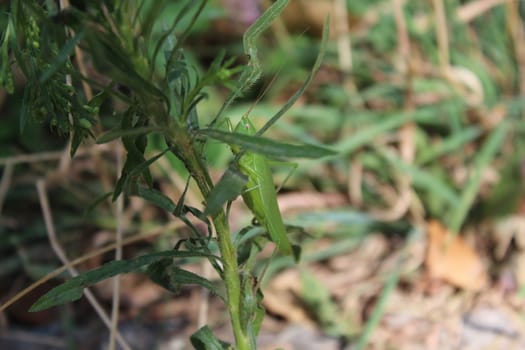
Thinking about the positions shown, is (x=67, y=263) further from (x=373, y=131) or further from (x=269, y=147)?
(x=373, y=131)

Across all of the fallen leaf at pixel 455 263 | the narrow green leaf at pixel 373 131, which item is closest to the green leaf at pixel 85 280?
the fallen leaf at pixel 455 263

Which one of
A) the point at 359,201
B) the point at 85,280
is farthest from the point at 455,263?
the point at 85,280

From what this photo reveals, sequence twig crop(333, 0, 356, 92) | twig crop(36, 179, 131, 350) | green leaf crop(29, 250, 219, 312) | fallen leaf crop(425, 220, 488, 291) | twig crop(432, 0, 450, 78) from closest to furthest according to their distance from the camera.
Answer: green leaf crop(29, 250, 219, 312) < twig crop(36, 179, 131, 350) < fallen leaf crop(425, 220, 488, 291) < twig crop(432, 0, 450, 78) < twig crop(333, 0, 356, 92)

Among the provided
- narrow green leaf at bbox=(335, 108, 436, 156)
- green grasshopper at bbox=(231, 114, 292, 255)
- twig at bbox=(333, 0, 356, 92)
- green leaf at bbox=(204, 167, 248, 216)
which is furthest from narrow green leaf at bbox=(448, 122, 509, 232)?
green leaf at bbox=(204, 167, 248, 216)

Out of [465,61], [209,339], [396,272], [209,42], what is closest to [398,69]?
[465,61]

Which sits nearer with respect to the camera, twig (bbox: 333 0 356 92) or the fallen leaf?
the fallen leaf

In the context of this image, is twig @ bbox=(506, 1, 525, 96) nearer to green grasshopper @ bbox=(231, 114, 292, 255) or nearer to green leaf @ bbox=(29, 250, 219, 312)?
green grasshopper @ bbox=(231, 114, 292, 255)
